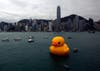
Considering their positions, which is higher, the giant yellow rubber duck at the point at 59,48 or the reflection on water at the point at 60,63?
the giant yellow rubber duck at the point at 59,48

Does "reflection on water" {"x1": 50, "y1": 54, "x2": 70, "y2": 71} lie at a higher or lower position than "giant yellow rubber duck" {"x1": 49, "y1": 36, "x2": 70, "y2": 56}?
lower

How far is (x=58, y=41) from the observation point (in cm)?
3722

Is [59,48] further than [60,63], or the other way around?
[59,48]

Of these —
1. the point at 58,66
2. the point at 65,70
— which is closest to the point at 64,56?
the point at 58,66

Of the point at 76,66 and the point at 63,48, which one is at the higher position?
the point at 63,48

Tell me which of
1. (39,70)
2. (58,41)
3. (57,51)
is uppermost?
(58,41)

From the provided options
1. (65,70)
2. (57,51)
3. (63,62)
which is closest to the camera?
(65,70)

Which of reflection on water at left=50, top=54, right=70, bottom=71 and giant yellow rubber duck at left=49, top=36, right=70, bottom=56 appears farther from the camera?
giant yellow rubber duck at left=49, top=36, right=70, bottom=56

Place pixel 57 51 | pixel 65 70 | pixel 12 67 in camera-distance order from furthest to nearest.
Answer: pixel 57 51
pixel 12 67
pixel 65 70

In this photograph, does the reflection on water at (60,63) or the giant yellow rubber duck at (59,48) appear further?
the giant yellow rubber duck at (59,48)

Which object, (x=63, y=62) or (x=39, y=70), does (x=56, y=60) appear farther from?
(x=39, y=70)

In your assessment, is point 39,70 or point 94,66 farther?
point 94,66

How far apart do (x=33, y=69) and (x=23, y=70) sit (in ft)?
7.12

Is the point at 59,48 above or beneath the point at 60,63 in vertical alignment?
above
